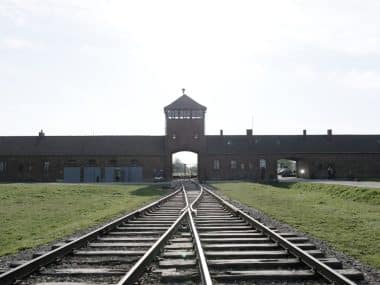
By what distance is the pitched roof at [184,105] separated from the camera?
203 feet

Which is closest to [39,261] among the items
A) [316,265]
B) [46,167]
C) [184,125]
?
[316,265]

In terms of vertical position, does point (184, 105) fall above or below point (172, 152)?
above

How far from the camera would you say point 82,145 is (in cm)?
6375

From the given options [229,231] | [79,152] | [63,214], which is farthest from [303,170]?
[229,231]

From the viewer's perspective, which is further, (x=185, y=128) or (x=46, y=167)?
(x=46, y=167)

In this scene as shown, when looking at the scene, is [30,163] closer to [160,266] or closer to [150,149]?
[150,149]

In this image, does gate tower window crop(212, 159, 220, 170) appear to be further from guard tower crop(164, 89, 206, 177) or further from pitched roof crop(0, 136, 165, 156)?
pitched roof crop(0, 136, 165, 156)

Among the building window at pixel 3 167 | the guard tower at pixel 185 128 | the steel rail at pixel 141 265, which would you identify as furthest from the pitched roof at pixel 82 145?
the steel rail at pixel 141 265

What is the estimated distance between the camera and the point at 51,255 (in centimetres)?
727

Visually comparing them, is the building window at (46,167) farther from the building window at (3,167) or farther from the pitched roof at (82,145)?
the building window at (3,167)

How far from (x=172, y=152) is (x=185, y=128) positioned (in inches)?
136

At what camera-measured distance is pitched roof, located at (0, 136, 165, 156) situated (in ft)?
204

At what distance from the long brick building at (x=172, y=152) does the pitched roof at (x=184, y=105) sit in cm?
13

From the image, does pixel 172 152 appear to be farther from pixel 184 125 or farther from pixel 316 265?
pixel 316 265
